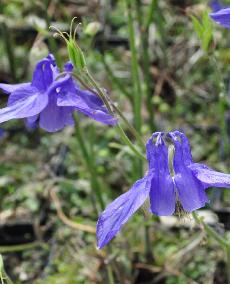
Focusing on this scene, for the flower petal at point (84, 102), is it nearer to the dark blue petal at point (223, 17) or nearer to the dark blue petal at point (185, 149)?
the dark blue petal at point (185, 149)

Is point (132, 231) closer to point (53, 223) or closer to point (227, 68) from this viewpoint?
point (53, 223)

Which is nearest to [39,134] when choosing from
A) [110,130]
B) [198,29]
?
[110,130]

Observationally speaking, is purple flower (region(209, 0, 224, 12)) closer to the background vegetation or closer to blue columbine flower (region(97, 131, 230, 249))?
the background vegetation

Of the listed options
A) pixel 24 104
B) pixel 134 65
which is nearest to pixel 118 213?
pixel 24 104

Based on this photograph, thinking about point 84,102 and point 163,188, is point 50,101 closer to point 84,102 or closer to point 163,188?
point 84,102

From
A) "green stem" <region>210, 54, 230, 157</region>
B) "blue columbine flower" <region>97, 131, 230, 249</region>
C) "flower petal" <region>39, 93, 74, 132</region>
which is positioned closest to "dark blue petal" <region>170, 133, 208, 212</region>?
"blue columbine flower" <region>97, 131, 230, 249</region>

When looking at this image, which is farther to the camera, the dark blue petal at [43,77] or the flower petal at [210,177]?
the dark blue petal at [43,77]

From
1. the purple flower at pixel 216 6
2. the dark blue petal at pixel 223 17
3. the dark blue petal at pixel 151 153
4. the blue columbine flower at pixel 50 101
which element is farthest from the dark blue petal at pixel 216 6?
the dark blue petal at pixel 151 153
